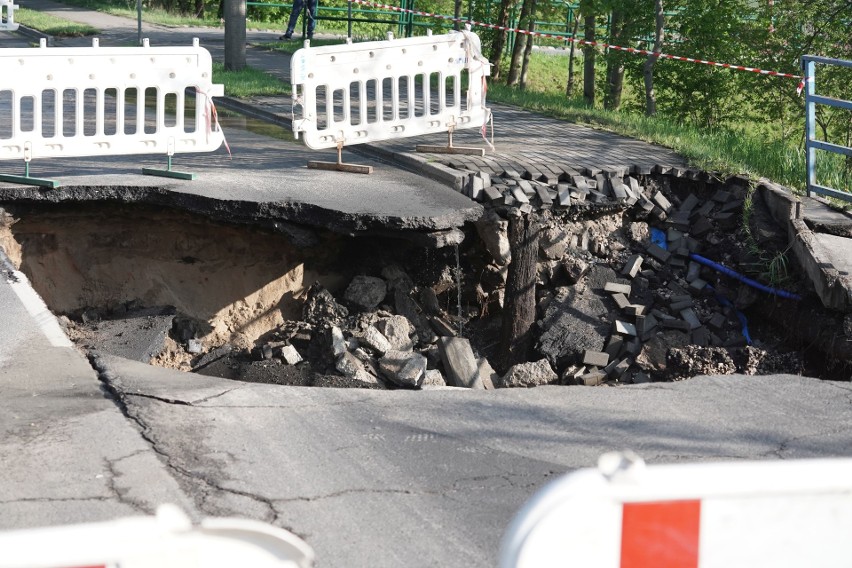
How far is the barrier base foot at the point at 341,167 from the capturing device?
31.4 feet

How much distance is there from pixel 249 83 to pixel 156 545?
1419 centimetres

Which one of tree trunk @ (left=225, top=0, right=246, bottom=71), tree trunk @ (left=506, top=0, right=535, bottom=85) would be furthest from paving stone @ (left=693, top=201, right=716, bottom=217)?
tree trunk @ (left=225, top=0, right=246, bottom=71)

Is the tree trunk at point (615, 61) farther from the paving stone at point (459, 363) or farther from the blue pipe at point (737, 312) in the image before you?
the paving stone at point (459, 363)

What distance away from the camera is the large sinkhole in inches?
310

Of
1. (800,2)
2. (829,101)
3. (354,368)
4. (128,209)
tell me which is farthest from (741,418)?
(800,2)

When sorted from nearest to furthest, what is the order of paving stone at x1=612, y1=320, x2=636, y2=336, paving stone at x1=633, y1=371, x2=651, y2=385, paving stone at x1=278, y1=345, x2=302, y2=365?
paving stone at x1=278, y1=345, x2=302, y2=365
paving stone at x1=633, y1=371, x2=651, y2=385
paving stone at x1=612, y1=320, x2=636, y2=336

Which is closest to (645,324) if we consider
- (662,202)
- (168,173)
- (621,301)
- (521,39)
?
(621,301)

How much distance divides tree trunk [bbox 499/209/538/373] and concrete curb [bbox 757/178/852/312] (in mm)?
2253

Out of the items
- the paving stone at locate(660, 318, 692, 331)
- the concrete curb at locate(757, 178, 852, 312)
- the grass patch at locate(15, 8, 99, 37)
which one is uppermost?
the grass patch at locate(15, 8, 99, 37)

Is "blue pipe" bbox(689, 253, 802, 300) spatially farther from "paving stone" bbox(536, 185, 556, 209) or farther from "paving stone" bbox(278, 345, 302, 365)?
"paving stone" bbox(278, 345, 302, 365)

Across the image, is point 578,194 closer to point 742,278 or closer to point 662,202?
point 662,202

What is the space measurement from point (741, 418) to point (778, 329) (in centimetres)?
313

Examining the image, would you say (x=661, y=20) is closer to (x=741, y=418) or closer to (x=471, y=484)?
(x=741, y=418)

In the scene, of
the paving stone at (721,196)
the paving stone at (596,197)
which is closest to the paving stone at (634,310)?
the paving stone at (596,197)
